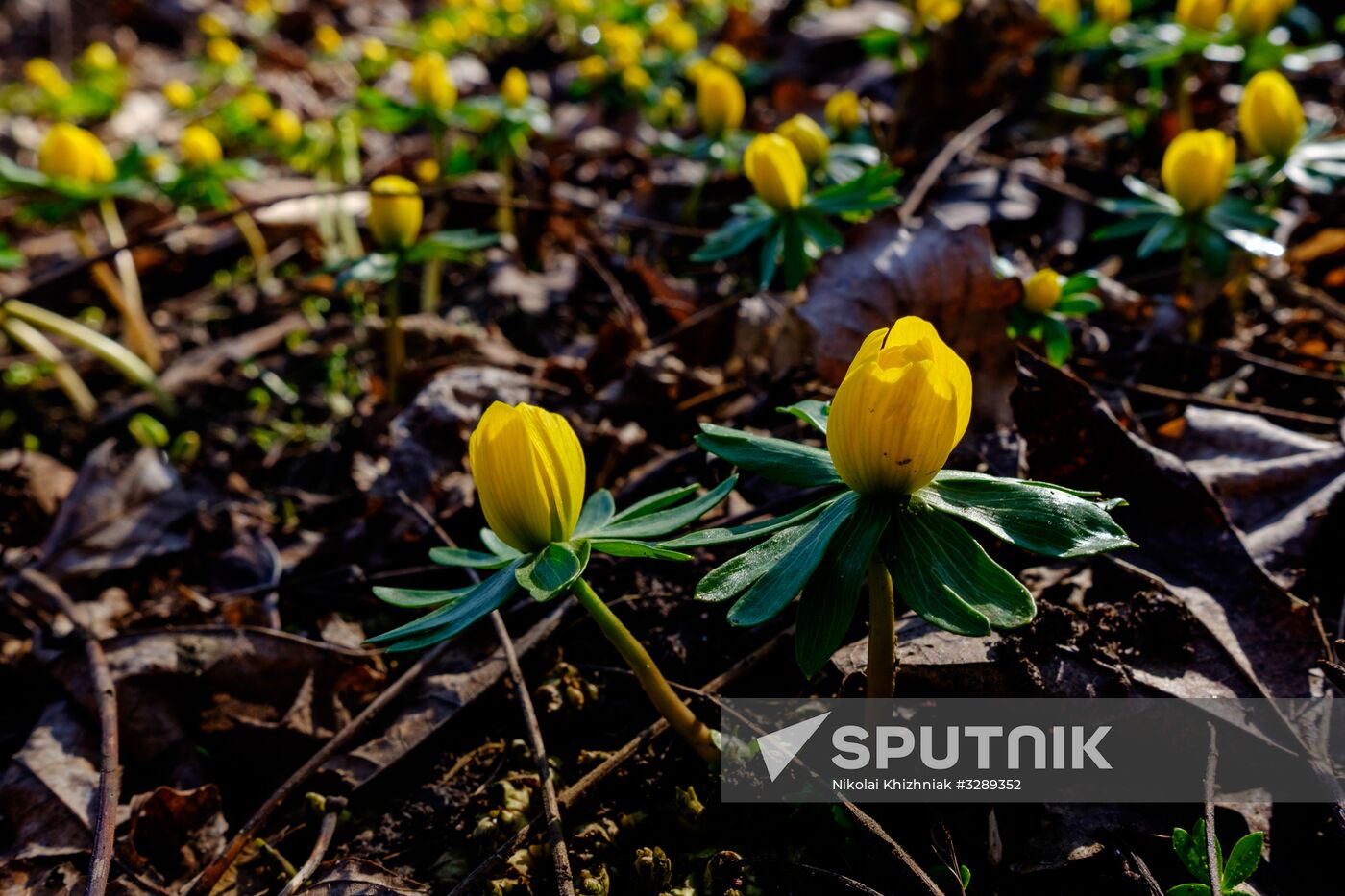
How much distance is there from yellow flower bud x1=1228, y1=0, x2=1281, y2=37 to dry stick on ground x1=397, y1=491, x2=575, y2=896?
2.75 m

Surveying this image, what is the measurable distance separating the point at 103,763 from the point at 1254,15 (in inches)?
134

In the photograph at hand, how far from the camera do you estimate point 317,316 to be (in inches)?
138

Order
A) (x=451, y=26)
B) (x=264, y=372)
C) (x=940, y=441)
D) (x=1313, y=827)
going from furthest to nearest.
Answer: (x=451, y=26) → (x=264, y=372) → (x=1313, y=827) → (x=940, y=441)

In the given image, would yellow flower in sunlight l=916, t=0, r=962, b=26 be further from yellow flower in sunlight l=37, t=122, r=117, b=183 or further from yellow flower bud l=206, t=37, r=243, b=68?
yellow flower bud l=206, t=37, r=243, b=68

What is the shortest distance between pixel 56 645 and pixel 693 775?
135 cm

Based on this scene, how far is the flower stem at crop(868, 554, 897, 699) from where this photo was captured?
3.91 ft

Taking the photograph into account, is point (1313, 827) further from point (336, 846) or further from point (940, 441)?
point (336, 846)

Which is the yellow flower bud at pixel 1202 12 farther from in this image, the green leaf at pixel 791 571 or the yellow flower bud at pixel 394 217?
the green leaf at pixel 791 571

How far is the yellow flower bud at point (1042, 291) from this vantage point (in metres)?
1.94

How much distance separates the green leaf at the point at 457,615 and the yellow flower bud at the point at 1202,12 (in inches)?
112

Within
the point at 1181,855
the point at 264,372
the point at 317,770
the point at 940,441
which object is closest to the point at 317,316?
the point at 264,372

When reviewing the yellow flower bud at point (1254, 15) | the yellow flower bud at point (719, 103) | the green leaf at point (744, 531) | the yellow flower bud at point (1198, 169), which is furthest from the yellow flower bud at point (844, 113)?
the green leaf at point (744, 531)

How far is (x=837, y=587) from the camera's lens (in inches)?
44.1

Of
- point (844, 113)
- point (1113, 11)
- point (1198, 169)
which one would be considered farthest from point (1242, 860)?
point (1113, 11)
